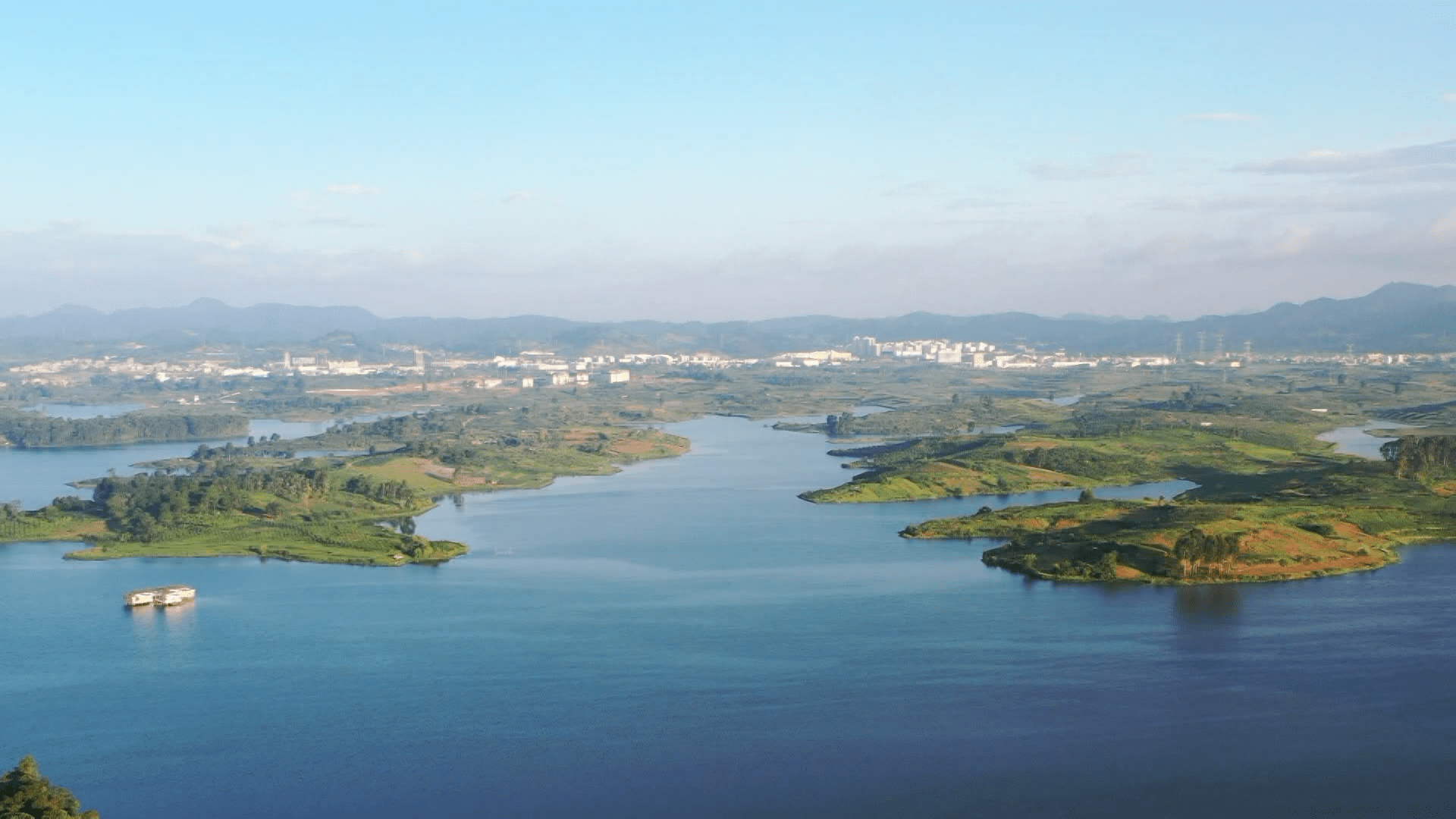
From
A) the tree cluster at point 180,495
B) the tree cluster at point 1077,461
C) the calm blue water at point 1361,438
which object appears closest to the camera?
the tree cluster at point 180,495

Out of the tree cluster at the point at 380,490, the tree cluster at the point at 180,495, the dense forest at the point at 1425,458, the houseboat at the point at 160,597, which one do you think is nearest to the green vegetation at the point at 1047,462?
the dense forest at the point at 1425,458

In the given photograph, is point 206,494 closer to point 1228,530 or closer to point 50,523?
point 50,523

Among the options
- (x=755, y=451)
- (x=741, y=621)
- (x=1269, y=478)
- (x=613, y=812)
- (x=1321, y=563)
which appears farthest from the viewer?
(x=755, y=451)

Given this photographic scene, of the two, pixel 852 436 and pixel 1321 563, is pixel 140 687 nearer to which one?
pixel 1321 563

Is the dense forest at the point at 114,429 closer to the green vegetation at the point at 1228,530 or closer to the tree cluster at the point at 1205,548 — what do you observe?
the green vegetation at the point at 1228,530

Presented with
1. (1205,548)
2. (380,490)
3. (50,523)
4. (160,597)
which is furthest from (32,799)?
(380,490)

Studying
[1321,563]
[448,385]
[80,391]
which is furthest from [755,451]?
[80,391]
